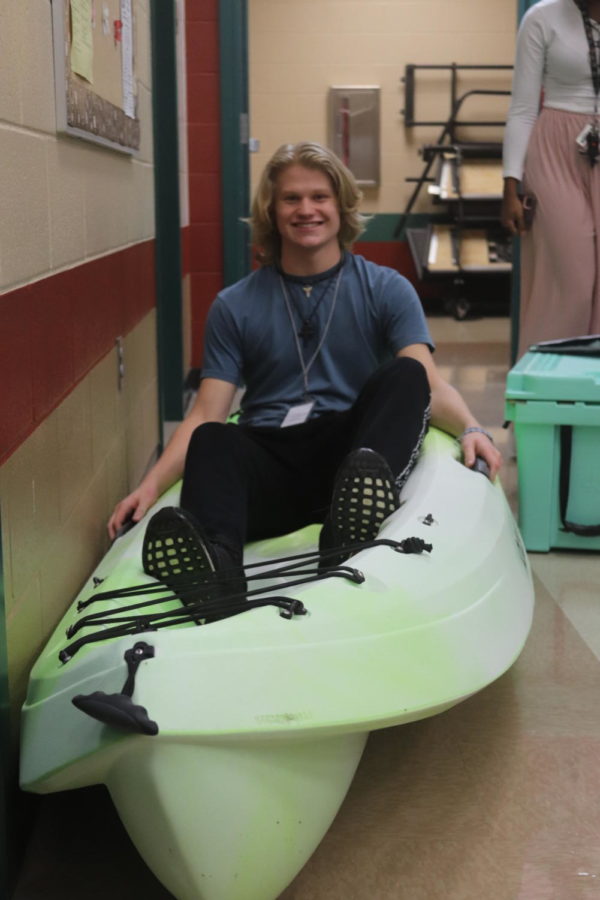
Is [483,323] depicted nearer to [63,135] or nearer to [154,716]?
[63,135]

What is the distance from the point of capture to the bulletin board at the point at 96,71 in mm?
2133

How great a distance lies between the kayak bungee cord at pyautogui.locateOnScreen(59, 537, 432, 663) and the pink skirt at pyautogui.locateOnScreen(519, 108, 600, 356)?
94.8 inches

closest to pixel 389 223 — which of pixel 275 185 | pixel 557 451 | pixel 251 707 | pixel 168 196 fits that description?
pixel 168 196

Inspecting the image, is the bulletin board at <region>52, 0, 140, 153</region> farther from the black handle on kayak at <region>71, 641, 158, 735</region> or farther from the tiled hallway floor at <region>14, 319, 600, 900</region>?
the tiled hallway floor at <region>14, 319, 600, 900</region>

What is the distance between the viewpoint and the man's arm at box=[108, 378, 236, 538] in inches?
95.0

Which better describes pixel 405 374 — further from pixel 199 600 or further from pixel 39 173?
pixel 39 173

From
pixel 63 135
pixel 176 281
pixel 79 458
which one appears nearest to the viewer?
pixel 63 135

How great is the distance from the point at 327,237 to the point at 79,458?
2.74 ft

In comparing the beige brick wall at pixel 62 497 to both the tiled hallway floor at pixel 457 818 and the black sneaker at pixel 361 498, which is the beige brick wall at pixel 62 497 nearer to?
the tiled hallway floor at pixel 457 818

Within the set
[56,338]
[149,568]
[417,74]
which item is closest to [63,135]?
[56,338]

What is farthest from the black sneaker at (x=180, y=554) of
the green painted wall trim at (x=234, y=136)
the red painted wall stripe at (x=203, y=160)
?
the green painted wall trim at (x=234, y=136)

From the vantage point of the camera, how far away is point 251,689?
144cm

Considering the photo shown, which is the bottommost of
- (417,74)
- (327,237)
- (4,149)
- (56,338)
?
(56,338)

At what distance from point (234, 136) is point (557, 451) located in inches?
128
